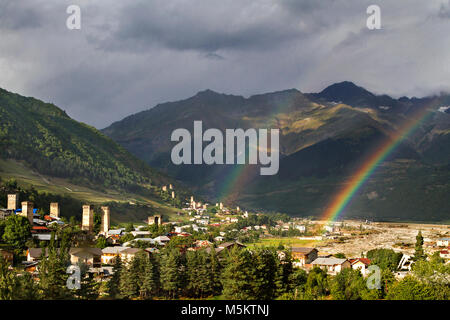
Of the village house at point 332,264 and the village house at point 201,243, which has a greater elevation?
the village house at point 201,243

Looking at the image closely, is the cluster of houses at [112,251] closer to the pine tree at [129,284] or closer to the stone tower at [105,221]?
the stone tower at [105,221]

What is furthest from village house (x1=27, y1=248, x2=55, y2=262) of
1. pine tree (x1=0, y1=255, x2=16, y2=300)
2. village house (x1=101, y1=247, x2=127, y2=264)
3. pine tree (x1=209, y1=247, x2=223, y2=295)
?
pine tree (x1=0, y1=255, x2=16, y2=300)

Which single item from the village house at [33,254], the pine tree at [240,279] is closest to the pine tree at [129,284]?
the pine tree at [240,279]

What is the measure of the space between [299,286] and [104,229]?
8734cm

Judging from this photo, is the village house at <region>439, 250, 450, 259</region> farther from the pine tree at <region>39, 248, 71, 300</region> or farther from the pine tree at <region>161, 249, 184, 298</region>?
the pine tree at <region>39, 248, 71, 300</region>

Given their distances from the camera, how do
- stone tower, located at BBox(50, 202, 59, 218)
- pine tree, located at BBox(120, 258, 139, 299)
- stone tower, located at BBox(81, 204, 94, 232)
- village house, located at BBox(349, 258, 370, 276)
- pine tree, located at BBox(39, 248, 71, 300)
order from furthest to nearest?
stone tower, located at BBox(50, 202, 59, 218)
stone tower, located at BBox(81, 204, 94, 232)
village house, located at BBox(349, 258, 370, 276)
pine tree, located at BBox(120, 258, 139, 299)
pine tree, located at BBox(39, 248, 71, 300)

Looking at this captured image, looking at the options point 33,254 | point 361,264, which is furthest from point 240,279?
point 33,254

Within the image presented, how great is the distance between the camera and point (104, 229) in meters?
143

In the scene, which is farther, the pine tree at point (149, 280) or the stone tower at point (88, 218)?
the stone tower at point (88, 218)

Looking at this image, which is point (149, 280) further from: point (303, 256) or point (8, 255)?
point (303, 256)

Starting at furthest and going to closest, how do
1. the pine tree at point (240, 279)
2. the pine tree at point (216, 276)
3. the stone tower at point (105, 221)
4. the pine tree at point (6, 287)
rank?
the stone tower at point (105, 221)
the pine tree at point (216, 276)
the pine tree at point (240, 279)
the pine tree at point (6, 287)

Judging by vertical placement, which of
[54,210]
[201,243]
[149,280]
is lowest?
[201,243]

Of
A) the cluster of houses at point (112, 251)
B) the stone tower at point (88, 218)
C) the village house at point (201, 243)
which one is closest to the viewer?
the cluster of houses at point (112, 251)
